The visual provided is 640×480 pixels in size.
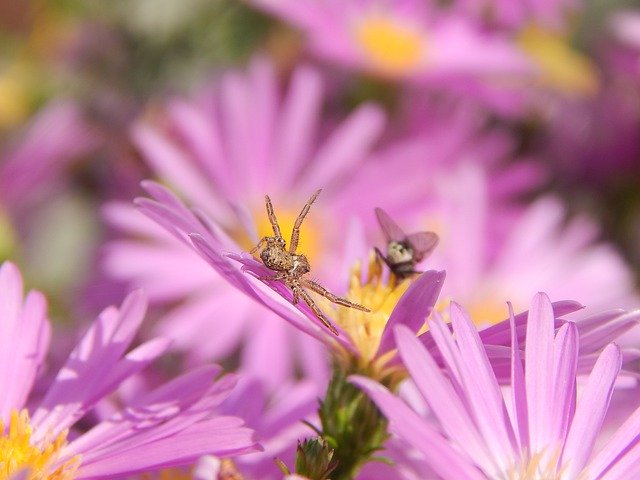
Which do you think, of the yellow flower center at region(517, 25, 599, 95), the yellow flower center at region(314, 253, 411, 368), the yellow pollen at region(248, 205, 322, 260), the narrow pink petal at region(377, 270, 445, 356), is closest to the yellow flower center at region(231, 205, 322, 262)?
the yellow pollen at region(248, 205, 322, 260)

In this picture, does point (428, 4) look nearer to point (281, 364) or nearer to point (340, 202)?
point (340, 202)

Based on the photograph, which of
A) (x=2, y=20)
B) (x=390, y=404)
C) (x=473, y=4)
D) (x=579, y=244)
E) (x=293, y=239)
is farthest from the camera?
(x=2, y=20)

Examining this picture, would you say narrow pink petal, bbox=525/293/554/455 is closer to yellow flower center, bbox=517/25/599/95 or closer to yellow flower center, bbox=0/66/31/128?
yellow flower center, bbox=517/25/599/95

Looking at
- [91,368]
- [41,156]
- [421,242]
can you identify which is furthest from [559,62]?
[91,368]

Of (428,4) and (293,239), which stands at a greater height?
(428,4)

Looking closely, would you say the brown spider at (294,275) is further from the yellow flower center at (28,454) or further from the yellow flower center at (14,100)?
the yellow flower center at (14,100)

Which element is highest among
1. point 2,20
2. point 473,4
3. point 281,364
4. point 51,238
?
point 2,20

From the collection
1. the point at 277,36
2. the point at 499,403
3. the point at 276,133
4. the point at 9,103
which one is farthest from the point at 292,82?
the point at 499,403

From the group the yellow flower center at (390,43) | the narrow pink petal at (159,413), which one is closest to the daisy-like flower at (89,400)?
the narrow pink petal at (159,413)
